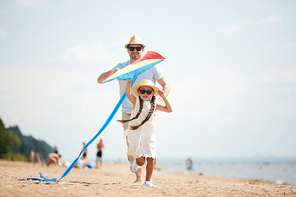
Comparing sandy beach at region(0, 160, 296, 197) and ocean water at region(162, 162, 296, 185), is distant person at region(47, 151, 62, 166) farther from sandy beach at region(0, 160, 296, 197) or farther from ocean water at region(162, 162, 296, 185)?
ocean water at region(162, 162, 296, 185)

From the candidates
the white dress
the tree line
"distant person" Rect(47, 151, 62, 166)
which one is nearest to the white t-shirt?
the white dress

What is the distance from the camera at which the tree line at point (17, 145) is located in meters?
33.4

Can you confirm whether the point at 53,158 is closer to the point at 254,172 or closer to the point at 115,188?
the point at 115,188

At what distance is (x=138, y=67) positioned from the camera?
19.0 feet

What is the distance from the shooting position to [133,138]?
552cm

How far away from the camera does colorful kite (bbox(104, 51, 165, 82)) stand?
18.7 ft

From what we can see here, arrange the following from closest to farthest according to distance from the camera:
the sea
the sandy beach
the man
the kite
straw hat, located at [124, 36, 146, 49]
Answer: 1. the sandy beach
2. the kite
3. the man
4. straw hat, located at [124, 36, 146, 49]
5. the sea

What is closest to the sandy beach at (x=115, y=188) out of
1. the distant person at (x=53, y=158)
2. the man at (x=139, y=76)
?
the man at (x=139, y=76)

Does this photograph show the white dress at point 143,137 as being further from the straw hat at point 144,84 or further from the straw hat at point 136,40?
the straw hat at point 136,40

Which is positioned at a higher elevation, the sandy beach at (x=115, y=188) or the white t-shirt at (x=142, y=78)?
the white t-shirt at (x=142, y=78)

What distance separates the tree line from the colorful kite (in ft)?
60.2

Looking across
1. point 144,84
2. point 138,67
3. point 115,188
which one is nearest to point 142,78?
point 138,67

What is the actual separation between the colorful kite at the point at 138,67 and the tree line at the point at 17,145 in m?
18.4

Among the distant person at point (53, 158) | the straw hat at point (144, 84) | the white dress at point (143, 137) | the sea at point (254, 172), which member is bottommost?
the sea at point (254, 172)
